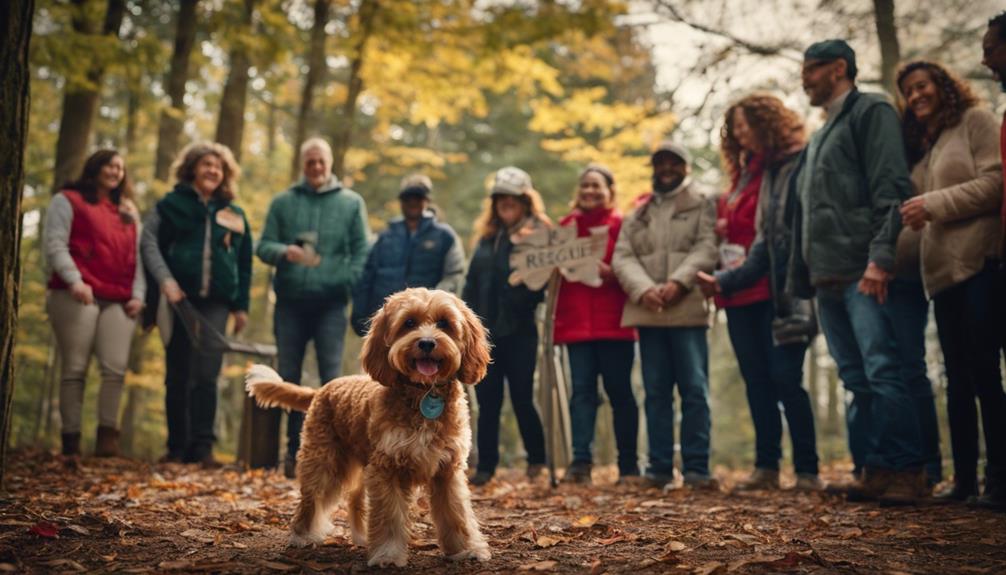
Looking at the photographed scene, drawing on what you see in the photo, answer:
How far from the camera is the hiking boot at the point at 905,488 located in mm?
4863

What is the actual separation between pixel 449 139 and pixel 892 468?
1833cm

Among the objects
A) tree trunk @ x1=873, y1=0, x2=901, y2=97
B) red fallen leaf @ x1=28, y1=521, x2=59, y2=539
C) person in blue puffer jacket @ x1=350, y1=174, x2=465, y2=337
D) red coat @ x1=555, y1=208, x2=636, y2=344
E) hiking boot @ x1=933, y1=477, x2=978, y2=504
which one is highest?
tree trunk @ x1=873, y1=0, x2=901, y2=97

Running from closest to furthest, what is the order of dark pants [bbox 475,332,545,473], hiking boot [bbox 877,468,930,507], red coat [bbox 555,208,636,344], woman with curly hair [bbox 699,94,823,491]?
hiking boot [bbox 877,468,930,507], woman with curly hair [bbox 699,94,823,491], red coat [bbox 555,208,636,344], dark pants [bbox 475,332,545,473]

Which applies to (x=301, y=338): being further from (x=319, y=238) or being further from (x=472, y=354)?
(x=472, y=354)

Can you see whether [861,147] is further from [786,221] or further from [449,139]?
[449,139]

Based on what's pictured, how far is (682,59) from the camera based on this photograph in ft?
33.7

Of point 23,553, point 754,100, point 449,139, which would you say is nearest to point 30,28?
point 23,553

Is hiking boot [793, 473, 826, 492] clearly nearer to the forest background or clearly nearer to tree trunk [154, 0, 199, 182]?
the forest background

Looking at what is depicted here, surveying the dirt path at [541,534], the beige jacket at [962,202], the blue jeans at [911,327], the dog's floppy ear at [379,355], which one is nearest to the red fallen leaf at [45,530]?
the dirt path at [541,534]

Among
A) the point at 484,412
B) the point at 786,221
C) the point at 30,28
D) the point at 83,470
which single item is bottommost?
the point at 83,470

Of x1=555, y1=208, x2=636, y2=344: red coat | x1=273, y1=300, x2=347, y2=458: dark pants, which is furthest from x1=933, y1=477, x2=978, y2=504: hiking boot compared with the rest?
x1=273, y1=300, x2=347, y2=458: dark pants

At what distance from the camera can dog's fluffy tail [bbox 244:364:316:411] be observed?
439cm

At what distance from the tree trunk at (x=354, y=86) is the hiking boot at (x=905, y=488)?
333 inches

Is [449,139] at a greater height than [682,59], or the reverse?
[449,139]
